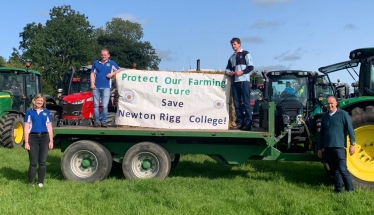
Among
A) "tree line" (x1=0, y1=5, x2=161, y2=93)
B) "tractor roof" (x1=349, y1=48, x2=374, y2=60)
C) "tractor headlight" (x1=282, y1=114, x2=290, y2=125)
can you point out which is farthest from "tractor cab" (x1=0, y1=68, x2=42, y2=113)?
"tree line" (x1=0, y1=5, x2=161, y2=93)

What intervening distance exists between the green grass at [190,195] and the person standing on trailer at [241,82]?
3.65ft

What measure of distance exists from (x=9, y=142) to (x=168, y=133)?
7.34 metres

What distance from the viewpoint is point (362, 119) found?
281 inches

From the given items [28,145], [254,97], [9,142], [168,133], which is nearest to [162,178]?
[168,133]

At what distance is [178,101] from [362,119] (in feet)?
10.5

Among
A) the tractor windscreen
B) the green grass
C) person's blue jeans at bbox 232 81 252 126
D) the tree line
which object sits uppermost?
the tree line

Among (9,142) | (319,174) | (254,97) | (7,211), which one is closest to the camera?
(7,211)

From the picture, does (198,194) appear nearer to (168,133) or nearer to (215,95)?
(168,133)

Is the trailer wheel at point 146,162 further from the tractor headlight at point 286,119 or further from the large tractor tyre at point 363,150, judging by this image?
the tractor headlight at point 286,119

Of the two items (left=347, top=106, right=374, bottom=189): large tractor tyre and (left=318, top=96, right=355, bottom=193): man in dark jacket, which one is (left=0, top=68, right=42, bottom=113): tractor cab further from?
(left=347, top=106, right=374, bottom=189): large tractor tyre

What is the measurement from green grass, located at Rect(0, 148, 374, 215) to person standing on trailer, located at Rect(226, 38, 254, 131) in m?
1.11

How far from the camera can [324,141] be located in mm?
6832

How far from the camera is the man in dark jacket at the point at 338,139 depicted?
261 inches

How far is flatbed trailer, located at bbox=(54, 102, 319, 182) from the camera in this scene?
7.40 meters
